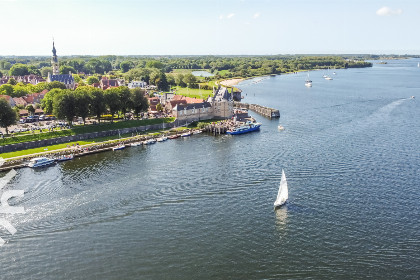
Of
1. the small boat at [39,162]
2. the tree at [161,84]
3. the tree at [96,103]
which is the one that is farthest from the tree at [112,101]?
the tree at [161,84]

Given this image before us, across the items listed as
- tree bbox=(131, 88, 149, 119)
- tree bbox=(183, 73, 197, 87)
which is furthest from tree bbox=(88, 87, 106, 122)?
tree bbox=(183, 73, 197, 87)

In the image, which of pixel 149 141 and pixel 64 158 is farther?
pixel 149 141

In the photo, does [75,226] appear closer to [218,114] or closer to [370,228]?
[370,228]

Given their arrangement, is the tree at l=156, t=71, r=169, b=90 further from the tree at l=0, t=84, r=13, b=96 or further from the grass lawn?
the tree at l=0, t=84, r=13, b=96

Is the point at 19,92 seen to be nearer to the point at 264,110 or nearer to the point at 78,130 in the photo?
the point at 78,130

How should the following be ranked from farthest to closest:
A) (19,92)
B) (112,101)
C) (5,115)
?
(19,92)
(112,101)
(5,115)

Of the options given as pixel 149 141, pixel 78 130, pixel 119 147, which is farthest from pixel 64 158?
pixel 149 141

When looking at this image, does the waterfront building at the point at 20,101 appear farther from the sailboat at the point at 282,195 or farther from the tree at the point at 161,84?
the sailboat at the point at 282,195
